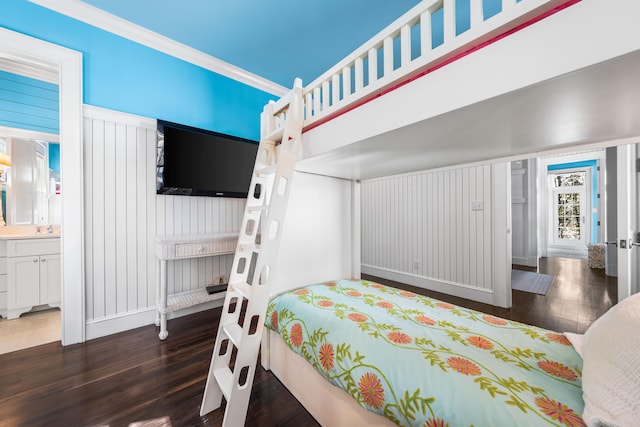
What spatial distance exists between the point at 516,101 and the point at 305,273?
1.58m

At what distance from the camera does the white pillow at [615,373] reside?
1.90 ft

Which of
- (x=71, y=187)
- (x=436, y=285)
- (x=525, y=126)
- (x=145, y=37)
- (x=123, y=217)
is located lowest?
(x=436, y=285)

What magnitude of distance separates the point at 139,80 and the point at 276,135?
170 cm

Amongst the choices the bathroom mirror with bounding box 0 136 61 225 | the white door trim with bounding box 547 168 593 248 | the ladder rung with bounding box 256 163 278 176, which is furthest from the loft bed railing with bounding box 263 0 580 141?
the white door trim with bounding box 547 168 593 248

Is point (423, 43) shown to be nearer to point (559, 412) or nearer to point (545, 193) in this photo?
point (559, 412)

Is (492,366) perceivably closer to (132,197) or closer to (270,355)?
(270,355)

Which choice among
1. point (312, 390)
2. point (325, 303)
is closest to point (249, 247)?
point (325, 303)

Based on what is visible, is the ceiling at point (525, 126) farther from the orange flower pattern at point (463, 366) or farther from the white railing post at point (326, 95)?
the orange flower pattern at point (463, 366)

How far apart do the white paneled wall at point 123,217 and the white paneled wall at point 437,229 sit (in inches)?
→ 99.5

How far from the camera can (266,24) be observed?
2.15 m

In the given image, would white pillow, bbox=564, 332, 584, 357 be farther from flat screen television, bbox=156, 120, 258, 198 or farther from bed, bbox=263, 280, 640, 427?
flat screen television, bbox=156, 120, 258, 198

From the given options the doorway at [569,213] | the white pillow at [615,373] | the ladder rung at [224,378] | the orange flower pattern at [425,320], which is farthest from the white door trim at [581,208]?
the ladder rung at [224,378]

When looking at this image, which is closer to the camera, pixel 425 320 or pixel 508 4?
pixel 508 4

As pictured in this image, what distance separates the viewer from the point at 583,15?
1.79 ft
